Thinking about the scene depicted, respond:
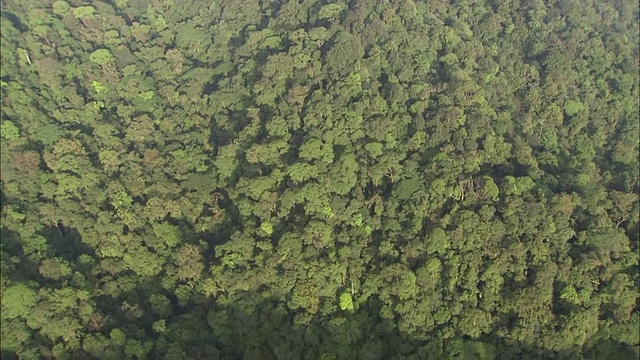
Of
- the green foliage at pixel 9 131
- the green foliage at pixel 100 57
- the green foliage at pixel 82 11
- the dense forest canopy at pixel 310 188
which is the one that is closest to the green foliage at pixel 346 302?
the dense forest canopy at pixel 310 188

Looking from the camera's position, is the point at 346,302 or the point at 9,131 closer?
the point at 346,302

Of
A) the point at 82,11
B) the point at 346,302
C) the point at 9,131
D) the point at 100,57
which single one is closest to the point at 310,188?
the point at 346,302

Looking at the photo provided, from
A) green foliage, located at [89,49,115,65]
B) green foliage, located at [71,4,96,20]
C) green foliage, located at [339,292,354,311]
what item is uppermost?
green foliage, located at [71,4,96,20]

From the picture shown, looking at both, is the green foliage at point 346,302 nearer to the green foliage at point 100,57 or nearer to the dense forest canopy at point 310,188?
the dense forest canopy at point 310,188

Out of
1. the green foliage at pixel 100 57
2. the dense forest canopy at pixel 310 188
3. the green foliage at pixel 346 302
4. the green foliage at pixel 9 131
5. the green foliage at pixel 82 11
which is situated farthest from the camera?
the green foliage at pixel 82 11

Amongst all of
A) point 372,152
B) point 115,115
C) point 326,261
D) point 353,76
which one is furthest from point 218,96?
point 326,261

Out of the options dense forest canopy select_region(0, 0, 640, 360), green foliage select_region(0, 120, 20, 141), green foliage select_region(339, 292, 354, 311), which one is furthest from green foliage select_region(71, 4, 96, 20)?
green foliage select_region(339, 292, 354, 311)

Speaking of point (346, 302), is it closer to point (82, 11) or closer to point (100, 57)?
point (100, 57)

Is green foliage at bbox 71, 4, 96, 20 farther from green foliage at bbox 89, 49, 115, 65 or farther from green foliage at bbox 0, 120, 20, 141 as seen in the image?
green foliage at bbox 0, 120, 20, 141
